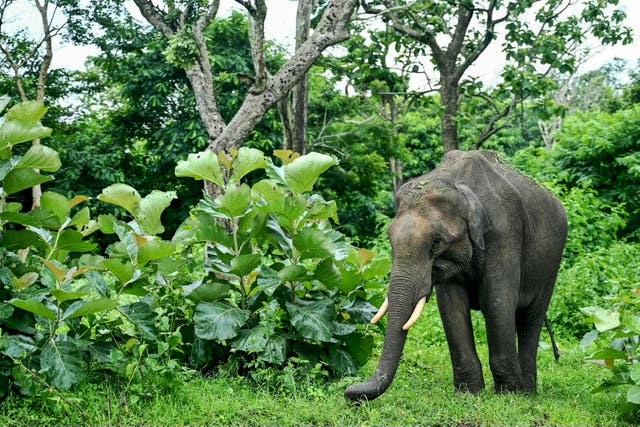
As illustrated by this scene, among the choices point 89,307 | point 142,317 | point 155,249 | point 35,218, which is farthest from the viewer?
point 142,317

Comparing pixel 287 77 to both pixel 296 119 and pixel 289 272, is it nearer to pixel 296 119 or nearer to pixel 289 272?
pixel 296 119

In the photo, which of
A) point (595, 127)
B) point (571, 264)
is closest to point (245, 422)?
point (571, 264)

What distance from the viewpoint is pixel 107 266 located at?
4883mm

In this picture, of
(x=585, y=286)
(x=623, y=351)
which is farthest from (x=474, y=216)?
(x=585, y=286)

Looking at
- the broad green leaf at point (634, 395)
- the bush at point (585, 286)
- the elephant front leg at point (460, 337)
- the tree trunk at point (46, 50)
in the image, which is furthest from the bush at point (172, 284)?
the tree trunk at point (46, 50)

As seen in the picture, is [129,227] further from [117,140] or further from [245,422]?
[117,140]

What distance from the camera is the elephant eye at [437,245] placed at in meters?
5.48

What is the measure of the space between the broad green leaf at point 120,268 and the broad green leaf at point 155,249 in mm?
110

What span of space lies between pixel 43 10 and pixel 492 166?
14.8 meters

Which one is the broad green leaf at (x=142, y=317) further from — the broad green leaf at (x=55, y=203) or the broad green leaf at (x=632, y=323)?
the broad green leaf at (x=632, y=323)

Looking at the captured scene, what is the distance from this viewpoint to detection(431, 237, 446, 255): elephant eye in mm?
5477

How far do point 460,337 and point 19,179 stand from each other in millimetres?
3318

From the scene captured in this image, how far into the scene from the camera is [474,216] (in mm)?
5605

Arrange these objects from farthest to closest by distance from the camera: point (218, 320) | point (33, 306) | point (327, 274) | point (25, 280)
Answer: point (327, 274) < point (218, 320) < point (25, 280) < point (33, 306)
